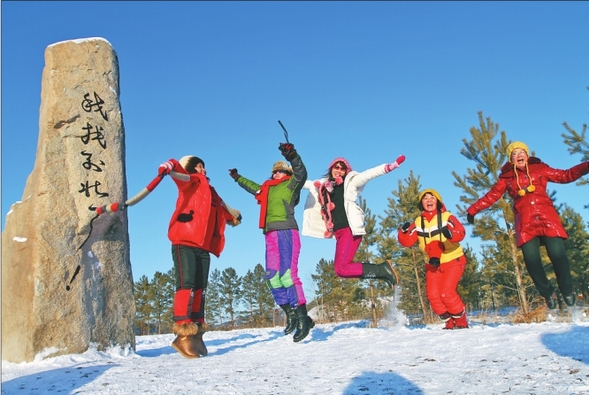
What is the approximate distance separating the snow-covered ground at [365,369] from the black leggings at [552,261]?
37.3 inches

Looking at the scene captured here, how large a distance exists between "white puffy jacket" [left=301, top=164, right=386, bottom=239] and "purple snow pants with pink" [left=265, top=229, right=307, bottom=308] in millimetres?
454

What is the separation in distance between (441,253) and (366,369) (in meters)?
2.67

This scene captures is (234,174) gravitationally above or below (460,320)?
above

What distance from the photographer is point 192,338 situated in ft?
14.6

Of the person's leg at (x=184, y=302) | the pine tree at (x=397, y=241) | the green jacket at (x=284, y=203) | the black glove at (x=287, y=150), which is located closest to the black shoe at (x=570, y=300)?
the green jacket at (x=284, y=203)

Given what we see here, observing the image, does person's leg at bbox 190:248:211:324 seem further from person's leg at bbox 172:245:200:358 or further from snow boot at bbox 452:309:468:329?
snow boot at bbox 452:309:468:329

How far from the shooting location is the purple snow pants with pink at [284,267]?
204 inches

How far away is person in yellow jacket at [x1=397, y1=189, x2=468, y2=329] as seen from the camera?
5184 millimetres

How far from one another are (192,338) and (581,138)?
1296 cm

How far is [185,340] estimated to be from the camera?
4.34 meters

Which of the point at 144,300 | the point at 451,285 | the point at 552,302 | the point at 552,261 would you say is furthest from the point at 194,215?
the point at 144,300

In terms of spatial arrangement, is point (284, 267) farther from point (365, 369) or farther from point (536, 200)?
point (536, 200)

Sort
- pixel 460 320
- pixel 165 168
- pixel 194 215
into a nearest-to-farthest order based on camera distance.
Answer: pixel 165 168 → pixel 194 215 → pixel 460 320

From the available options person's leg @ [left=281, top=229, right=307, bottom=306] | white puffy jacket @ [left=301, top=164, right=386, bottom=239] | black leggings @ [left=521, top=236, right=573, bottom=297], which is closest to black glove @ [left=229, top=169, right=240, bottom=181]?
white puffy jacket @ [left=301, top=164, right=386, bottom=239]
